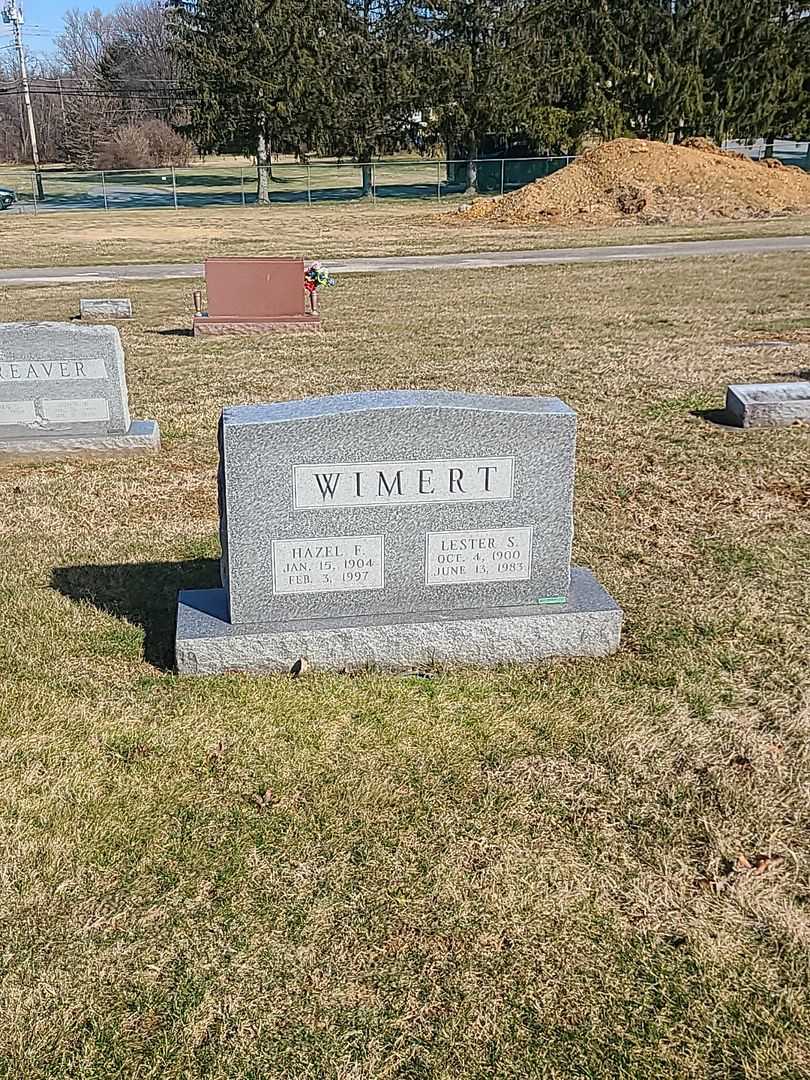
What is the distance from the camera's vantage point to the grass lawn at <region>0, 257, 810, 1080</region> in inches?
108

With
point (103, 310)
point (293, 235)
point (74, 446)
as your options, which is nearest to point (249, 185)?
point (293, 235)

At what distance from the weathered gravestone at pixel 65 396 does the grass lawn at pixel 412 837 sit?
1.72 metres

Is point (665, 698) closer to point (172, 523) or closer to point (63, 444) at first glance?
point (172, 523)

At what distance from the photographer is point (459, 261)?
75.9 ft

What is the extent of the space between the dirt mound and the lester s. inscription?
2862 centimetres

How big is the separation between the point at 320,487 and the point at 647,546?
8.62ft

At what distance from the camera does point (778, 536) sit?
20.5ft

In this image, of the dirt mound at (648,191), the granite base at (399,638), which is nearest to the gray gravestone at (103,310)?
the granite base at (399,638)

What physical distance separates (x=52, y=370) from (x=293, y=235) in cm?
2322

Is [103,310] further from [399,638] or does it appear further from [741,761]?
[741,761]

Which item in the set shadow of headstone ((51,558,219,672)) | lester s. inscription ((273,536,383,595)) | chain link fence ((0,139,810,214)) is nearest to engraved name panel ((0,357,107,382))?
shadow of headstone ((51,558,219,672))

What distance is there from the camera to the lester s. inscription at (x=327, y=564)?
4.41 metres

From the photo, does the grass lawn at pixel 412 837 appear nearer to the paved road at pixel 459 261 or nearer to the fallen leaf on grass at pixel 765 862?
the fallen leaf on grass at pixel 765 862

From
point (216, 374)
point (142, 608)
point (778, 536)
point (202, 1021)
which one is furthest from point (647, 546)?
point (216, 374)
